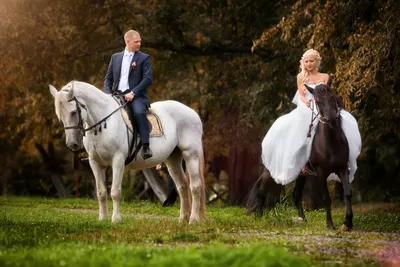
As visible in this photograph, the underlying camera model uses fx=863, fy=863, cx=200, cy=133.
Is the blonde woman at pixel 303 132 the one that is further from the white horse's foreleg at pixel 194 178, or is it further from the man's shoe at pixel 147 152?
the man's shoe at pixel 147 152

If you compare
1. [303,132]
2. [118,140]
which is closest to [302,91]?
[303,132]

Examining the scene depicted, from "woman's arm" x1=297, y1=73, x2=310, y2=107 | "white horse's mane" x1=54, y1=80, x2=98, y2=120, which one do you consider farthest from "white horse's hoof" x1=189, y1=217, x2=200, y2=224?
"white horse's mane" x1=54, y1=80, x2=98, y2=120

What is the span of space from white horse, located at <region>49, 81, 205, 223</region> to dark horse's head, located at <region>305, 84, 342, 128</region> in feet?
8.98

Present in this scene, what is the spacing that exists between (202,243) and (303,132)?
4.57m

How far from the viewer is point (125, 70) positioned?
1502 cm

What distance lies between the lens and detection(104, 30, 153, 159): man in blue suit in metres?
14.8

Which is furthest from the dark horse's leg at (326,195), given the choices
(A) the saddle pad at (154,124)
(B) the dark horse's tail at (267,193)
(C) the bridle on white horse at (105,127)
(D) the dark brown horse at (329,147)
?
(C) the bridle on white horse at (105,127)

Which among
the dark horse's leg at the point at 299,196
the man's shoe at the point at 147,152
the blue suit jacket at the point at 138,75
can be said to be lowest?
the dark horse's leg at the point at 299,196

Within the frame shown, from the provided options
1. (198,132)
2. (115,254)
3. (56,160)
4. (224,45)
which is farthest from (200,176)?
(56,160)

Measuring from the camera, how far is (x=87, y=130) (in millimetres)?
14312

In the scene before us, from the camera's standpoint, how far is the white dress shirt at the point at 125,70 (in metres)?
15.0

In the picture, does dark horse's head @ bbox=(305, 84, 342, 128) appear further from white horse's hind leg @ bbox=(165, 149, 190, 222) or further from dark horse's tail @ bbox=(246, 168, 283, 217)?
white horse's hind leg @ bbox=(165, 149, 190, 222)

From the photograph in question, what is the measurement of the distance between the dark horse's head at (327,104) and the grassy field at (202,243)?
177 cm

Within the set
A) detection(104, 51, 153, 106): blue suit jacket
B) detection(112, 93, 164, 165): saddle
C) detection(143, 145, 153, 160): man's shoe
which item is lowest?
detection(143, 145, 153, 160): man's shoe
